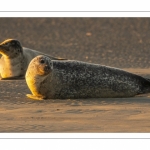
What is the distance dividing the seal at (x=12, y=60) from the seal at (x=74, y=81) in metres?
2.33

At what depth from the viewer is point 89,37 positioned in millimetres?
20109

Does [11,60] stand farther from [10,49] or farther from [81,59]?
[81,59]

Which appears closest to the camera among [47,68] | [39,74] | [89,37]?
[47,68]

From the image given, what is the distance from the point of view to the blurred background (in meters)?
16.0

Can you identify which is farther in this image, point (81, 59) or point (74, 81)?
point (81, 59)

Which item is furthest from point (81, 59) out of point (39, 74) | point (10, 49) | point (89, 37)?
point (39, 74)

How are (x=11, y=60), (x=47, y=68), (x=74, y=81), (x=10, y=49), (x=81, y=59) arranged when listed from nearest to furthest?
(x=47, y=68)
(x=74, y=81)
(x=10, y=49)
(x=11, y=60)
(x=81, y=59)

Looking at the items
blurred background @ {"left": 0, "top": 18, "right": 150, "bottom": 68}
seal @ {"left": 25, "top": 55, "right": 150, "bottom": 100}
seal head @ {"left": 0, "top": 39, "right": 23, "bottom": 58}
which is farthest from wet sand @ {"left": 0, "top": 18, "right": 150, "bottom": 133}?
seal head @ {"left": 0, "top": 39, "right": 23, "bottom": 58}

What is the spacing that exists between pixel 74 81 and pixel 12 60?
9.04 feet

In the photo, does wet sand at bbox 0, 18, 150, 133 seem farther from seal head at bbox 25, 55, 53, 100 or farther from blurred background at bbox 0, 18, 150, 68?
seal head at bbox 25, 55, 53, 100

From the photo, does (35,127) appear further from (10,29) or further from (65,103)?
(10,29)

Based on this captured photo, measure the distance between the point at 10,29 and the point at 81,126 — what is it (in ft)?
42.2

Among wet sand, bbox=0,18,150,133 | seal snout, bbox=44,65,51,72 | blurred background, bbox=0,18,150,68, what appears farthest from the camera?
blurred background, bbox=0,18,150,68

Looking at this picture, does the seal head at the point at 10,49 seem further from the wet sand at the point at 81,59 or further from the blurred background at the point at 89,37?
the blurred background at the point at 89,37
